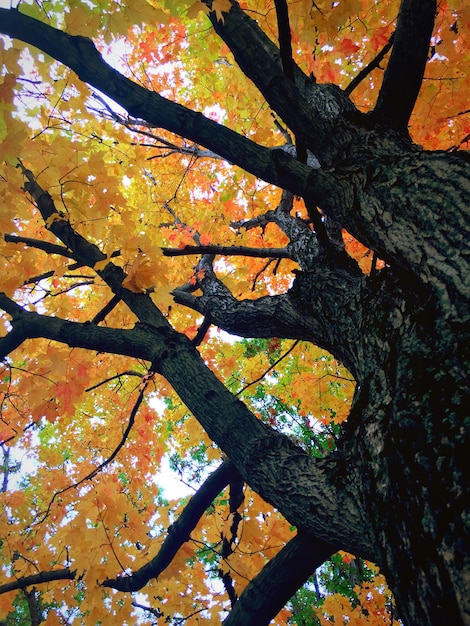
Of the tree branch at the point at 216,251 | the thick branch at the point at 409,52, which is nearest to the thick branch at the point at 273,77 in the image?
the thick branch at the point at 409,52

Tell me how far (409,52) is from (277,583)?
255 cm

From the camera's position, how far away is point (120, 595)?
123 inches

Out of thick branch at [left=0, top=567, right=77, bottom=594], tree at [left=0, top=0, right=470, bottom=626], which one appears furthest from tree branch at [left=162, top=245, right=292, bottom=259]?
thick branch at [left=0, top=567, right=77, bottom=594]

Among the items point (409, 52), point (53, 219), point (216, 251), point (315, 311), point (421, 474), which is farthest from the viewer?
point (216, 251)

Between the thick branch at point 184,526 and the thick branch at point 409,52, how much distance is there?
2281mm

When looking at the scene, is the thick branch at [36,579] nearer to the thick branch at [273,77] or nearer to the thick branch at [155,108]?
the thick branch at [155,108]

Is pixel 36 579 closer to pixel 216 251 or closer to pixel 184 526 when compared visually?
pixel 184 526

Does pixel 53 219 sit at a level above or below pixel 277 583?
above

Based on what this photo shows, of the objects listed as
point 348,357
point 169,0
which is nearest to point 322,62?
point 169,0

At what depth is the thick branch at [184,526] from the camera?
2271mm

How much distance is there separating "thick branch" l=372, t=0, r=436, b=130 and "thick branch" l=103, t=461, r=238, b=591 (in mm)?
2281

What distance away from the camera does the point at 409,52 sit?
5.85 feet

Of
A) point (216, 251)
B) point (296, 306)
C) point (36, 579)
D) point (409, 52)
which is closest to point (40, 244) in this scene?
point (216, 251)

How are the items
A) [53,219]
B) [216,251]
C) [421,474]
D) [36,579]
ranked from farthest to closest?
1. [216,251]
2. [53,219]
3. [36,579]
4. [421,474]
